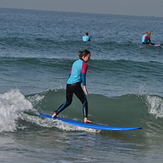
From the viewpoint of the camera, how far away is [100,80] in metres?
14.9

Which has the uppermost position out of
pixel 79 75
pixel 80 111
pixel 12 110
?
pixel 79 75

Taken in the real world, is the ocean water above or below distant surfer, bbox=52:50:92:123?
below

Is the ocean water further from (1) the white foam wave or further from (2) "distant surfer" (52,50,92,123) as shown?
(2) "distant surfer" (52,50,92,123)

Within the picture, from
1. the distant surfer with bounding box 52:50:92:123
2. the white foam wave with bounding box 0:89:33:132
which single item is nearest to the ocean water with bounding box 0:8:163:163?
the white foam wave with bounding box 0:89:33:132

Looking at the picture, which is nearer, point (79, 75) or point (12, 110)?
point (79, 75)

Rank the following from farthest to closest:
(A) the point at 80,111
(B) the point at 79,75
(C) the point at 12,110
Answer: (A) the point at 80,111 < (C) the point at 12,110 < (B) the point at 79,75

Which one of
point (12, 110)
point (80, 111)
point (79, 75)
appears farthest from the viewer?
point (80, 111)

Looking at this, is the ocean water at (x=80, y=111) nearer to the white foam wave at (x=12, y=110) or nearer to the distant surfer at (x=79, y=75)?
the white foam wave at (x=12, y=110)

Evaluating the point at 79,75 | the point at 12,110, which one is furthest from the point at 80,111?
the point at 79,75

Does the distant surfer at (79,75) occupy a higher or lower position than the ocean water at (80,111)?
higher

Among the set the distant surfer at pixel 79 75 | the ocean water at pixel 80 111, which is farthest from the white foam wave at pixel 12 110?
the distant surfer at pixel 79 75

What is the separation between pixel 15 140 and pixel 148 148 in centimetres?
258

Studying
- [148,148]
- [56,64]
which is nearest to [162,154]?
[148,148]

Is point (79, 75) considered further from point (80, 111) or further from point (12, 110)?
point (80, 111)
